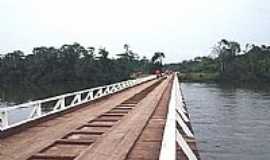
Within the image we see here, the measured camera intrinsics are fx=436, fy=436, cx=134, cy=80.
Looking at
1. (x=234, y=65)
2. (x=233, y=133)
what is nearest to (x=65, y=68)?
(x=234, y=65)

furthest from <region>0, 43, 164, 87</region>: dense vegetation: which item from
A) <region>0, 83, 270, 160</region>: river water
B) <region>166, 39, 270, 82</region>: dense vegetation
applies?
<region>0, 83, 270, 160</region>: river water

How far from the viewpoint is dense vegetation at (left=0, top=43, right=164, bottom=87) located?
11562 centimetres

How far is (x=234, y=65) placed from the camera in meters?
141

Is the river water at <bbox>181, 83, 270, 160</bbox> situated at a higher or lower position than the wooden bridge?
lower

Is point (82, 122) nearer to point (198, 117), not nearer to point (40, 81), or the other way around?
point (198, 117)

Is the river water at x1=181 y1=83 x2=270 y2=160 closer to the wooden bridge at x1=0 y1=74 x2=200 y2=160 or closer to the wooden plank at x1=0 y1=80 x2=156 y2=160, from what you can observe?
the wooden bridge at x1=0 y1=74 x2=200 y2=160

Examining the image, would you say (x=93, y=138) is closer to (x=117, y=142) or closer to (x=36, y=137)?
(x=117, y=142)

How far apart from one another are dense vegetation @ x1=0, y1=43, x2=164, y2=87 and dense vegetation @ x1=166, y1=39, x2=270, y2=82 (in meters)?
28.6

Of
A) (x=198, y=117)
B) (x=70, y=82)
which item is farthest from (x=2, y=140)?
(x=70, y=82)

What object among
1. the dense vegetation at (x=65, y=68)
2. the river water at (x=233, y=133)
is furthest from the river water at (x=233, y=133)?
the dense vegetation at (x=65, y=68)

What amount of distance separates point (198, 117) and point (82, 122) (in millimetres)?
21441

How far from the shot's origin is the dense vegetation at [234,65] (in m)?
131

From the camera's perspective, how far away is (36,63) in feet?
405

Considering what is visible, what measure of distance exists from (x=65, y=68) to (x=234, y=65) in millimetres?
55431
